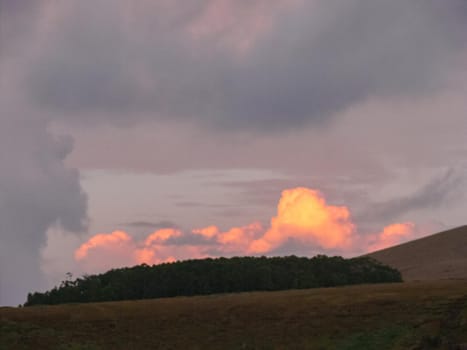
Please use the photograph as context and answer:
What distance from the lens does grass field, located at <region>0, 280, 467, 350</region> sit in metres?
70.8

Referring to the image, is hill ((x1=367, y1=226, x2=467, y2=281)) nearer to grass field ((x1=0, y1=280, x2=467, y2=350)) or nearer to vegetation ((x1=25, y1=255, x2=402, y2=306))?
vegetation ((x1=25, y1=255, x2=402, y2=306))

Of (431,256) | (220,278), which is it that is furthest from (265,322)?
(431,256)

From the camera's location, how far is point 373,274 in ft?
425

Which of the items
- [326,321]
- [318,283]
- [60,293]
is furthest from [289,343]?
[60,293]

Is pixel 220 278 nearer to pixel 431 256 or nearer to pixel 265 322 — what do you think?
pixel 265 322

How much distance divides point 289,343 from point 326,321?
240 inches

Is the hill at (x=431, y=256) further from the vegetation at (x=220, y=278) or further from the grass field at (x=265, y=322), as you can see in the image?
the grass field at (x=265, y=322)

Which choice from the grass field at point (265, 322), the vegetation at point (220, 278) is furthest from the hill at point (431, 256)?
the grass field at point (265, 322)

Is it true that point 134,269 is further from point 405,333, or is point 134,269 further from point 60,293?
point 405,333

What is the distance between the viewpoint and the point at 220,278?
12444 cm

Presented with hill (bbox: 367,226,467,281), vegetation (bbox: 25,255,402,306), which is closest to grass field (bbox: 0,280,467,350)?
vegetation (bbox: 25,255,402,306)

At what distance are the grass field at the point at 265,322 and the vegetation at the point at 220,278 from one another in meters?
32.6

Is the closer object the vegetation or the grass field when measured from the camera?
the grass field

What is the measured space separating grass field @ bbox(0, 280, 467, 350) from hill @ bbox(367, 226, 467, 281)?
4698 centimetres
